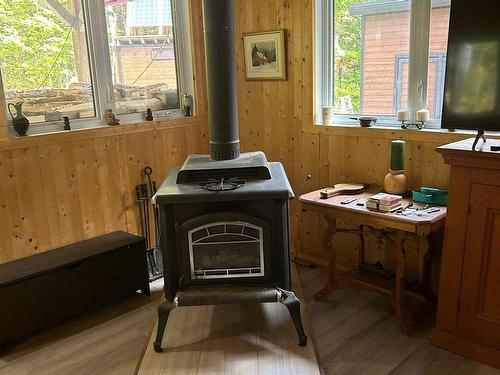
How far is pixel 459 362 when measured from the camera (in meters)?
2.26

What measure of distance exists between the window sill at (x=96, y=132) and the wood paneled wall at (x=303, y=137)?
0.48 m

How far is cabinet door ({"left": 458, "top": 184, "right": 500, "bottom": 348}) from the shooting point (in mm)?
2098

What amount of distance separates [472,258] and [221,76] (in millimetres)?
1599

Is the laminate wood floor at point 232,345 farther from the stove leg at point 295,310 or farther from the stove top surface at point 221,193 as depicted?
the stove top surface at point 221,193

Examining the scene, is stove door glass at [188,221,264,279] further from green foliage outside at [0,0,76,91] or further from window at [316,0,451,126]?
green foliage outside at [0,0,76,91]

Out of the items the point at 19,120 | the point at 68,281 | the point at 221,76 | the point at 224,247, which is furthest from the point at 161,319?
the point at 19,120

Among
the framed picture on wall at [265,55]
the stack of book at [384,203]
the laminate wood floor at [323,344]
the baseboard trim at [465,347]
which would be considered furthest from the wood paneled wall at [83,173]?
the baseboard trim at [465,347]

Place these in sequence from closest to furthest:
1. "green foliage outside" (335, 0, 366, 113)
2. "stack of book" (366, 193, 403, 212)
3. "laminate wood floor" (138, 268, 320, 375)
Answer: "laminate wood floor" (138, 268, 320, 375) < "stack of book" (366, 193, 403, 212) < "green foliage outside" (335, 0, 366, 113)

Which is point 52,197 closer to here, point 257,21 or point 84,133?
point 84,133

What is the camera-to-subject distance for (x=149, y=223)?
3492mm

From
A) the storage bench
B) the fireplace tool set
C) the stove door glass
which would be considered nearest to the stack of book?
the stove door glass

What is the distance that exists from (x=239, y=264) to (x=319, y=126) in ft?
4.01

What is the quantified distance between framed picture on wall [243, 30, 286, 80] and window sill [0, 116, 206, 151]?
589mm

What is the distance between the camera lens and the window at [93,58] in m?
2.85
